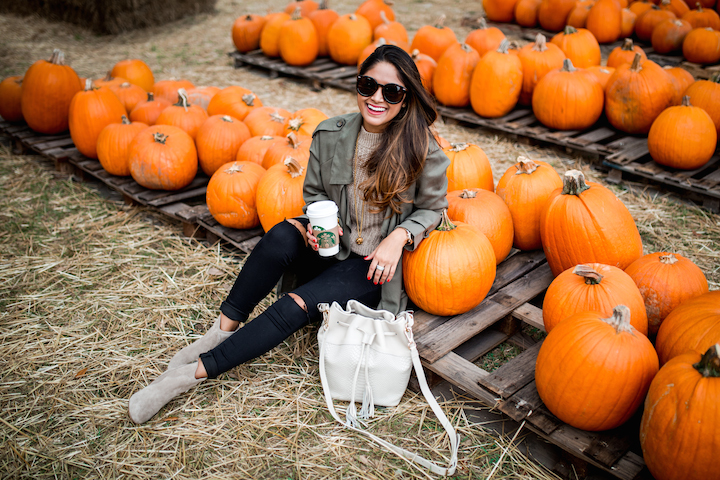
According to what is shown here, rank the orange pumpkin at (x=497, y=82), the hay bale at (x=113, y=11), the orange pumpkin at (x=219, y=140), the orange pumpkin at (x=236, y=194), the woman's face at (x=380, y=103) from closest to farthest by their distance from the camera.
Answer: the woman's face at (x=380, y=103), the orange pumpkin at (x=236, y=194), the orange pumpkin at (x=219, y=140), the orange pumpkin at (x=497, y=82), the hay bale at (x=113, y=11)

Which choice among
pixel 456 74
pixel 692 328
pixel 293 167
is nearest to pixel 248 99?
pixel 293 167

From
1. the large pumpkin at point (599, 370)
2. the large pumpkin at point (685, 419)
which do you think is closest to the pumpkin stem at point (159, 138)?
the large pumpkin at point (599, 370)

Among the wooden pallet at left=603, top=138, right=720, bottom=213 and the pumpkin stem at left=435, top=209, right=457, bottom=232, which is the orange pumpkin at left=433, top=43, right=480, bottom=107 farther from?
the pumpkin stem at left=435, top=209, right=457, bottom=232

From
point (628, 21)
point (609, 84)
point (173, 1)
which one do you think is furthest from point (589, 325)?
point (173, 1)

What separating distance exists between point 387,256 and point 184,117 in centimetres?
276

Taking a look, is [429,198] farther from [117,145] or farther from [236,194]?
[117,145]

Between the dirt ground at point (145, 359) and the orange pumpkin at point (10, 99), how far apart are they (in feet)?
1.81

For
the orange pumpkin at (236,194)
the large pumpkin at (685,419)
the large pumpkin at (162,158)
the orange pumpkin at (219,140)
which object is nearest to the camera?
the large pumpkin at (685,419)

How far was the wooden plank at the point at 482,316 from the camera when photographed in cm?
256

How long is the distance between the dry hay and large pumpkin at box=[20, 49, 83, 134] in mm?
1598

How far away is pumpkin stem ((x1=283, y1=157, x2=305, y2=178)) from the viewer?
316 centimetres

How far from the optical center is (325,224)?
2.36 metres

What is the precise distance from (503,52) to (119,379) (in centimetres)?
451

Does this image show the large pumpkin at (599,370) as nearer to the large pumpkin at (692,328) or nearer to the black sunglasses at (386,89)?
the large pumpkin at (692,328)
